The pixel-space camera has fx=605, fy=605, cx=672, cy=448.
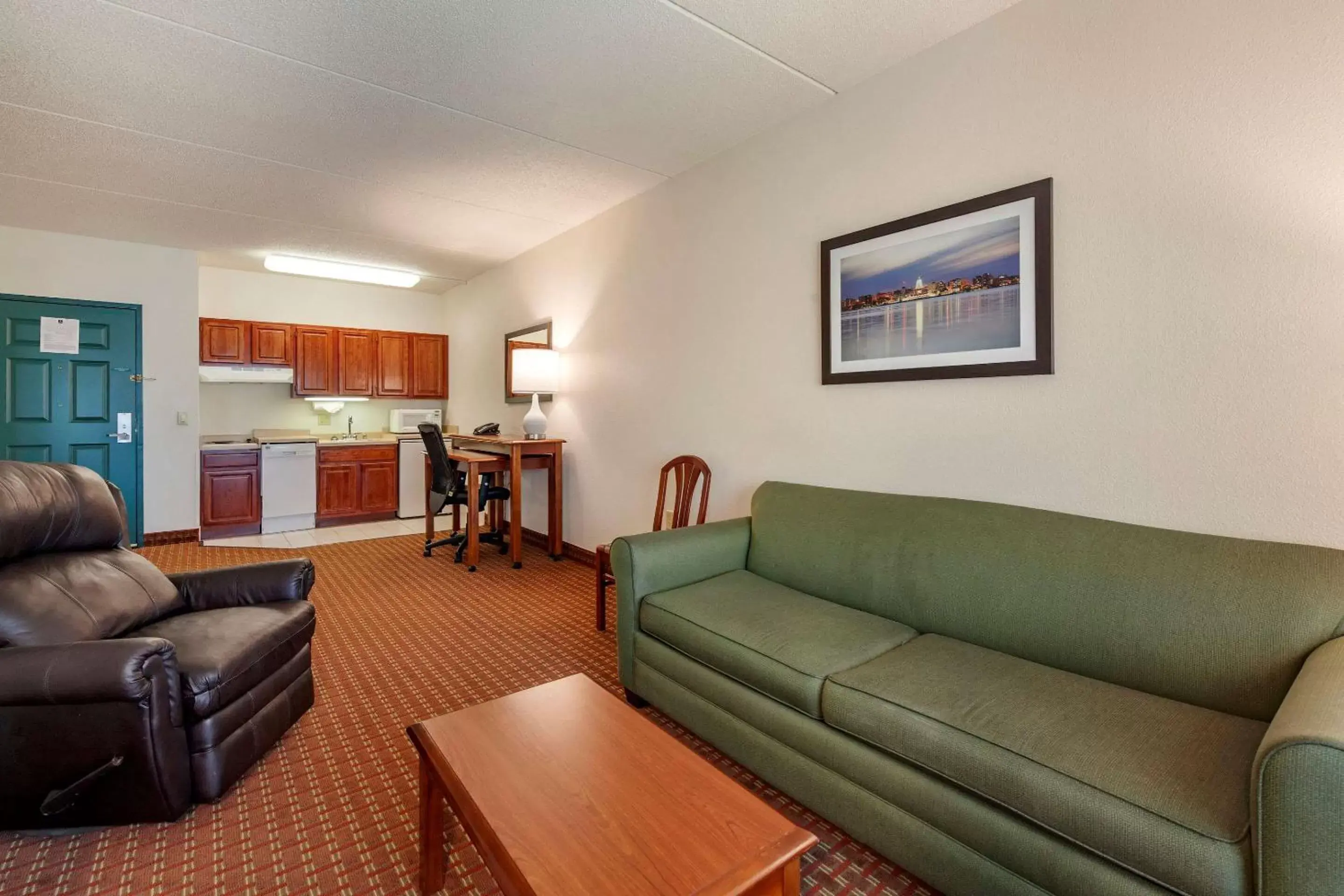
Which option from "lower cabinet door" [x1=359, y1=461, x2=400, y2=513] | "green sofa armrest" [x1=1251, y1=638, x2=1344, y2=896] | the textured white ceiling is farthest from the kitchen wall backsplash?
"green sofa armrest" [x1=1251, y1=638, x2=1344, y2=896]

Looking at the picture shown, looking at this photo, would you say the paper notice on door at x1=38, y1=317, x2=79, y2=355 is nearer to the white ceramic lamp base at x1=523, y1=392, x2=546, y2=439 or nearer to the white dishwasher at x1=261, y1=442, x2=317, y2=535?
the white dishwasher at x1=261, y1=442, x2=317, y2=535

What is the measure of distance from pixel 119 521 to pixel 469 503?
89.8 inches

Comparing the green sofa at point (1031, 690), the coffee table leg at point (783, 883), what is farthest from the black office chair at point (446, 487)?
the coffee table leg at point (783, 883)

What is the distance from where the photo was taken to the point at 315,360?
599 centimetres

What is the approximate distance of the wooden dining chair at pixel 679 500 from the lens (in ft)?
10.3

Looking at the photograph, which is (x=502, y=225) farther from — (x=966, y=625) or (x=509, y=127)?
(x=966, y=625)

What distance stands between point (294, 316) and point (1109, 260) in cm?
657

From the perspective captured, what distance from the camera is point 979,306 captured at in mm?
2182

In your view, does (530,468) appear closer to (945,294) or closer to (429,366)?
(429,366)

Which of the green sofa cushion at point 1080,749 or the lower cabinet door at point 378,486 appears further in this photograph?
the lower cabinet door at point 378,486

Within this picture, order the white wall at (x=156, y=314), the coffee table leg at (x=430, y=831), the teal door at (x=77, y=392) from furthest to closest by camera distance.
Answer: the white wall at (x=156, y=314)
the teal door at (x=77, y=392)
the coffee table leg at (x=430, y=831)

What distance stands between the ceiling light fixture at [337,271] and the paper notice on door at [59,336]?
1.42 m

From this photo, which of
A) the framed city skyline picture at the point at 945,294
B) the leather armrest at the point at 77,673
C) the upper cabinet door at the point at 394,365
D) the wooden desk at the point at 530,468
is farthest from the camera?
the upper cabinet door at the point at 394,365

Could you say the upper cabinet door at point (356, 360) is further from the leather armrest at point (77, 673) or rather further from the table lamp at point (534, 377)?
the leather armrest at point (77, 673)
